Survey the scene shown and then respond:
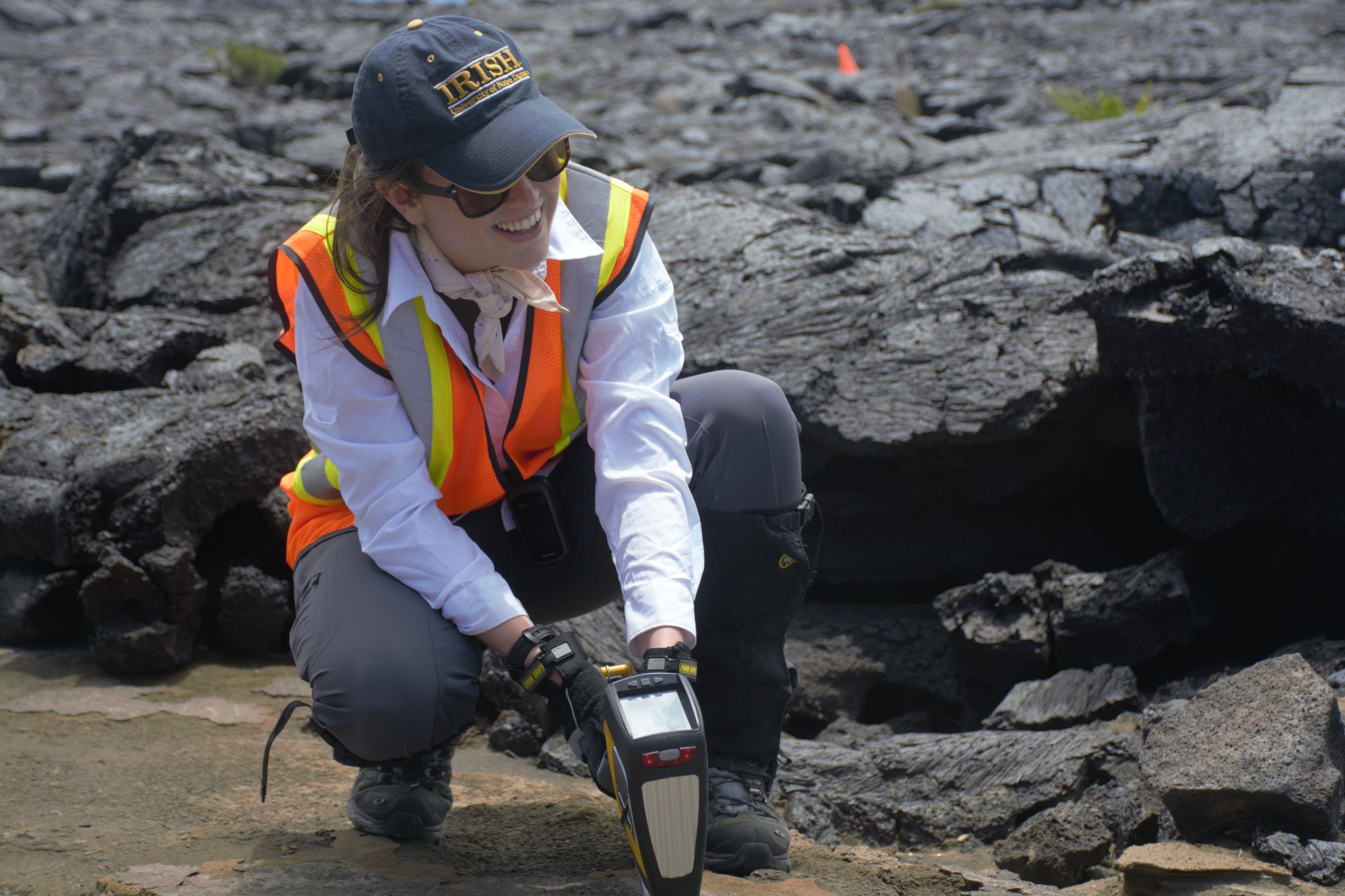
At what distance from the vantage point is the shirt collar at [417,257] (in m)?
2.00

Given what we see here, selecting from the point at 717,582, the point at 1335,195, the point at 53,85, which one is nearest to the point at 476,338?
the point at 717,582

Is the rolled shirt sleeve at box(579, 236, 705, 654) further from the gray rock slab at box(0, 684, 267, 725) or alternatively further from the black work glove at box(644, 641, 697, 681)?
the gray rock slab at box(0, 684, 267, 725)

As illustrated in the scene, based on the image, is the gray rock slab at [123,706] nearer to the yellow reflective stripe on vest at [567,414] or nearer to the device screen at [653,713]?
the yellow reflective stripe on vest at [567,414]

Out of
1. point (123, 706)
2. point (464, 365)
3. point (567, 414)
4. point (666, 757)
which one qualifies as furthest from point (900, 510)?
point (123, 706)

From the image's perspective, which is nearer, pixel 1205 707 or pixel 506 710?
pixel 1205 707

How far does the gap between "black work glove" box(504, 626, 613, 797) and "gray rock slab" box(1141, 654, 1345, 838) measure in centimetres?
119

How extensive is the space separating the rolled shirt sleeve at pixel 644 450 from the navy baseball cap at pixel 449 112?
382 millimetres

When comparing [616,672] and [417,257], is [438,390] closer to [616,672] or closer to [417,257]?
[417,257]

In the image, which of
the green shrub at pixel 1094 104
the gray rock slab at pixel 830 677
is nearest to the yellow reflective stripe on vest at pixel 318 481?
the gray rock slab at pixel 830 677

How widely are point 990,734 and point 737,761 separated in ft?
3.13

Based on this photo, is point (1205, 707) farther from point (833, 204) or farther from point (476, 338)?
point (833, 204)

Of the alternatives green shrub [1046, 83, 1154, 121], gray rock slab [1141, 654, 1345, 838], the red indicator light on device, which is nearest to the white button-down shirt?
the red indicator light on device

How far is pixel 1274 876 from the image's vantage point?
2.02 metres

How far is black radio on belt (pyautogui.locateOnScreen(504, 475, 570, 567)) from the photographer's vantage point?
220 centimetres
